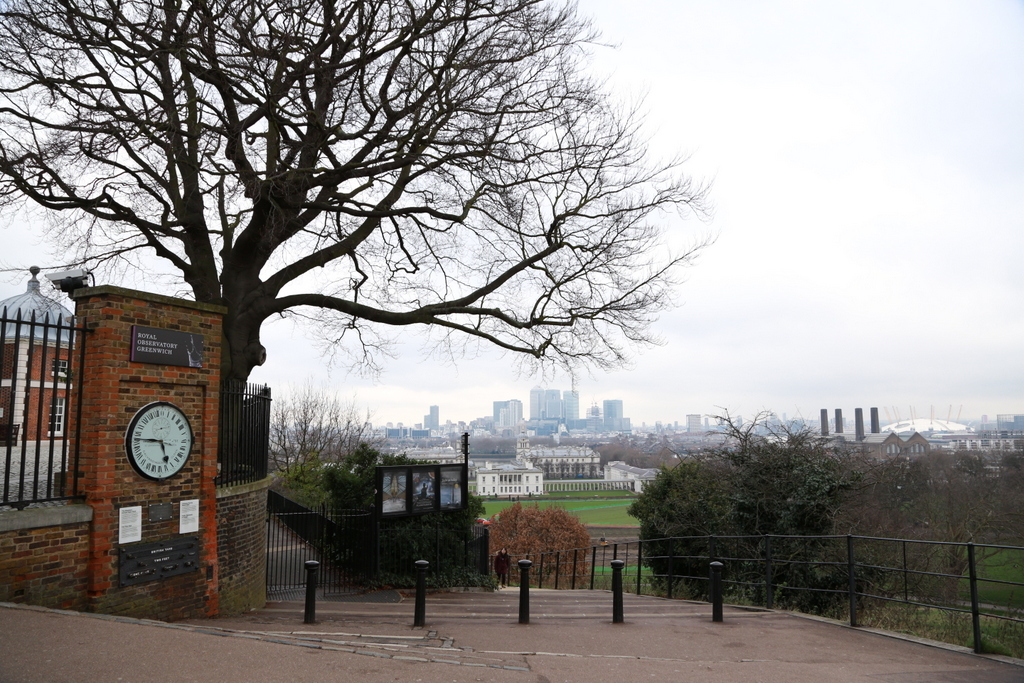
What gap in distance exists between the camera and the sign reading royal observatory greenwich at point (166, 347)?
717 centimetres

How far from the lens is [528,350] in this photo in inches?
551

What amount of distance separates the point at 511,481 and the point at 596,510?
106ft

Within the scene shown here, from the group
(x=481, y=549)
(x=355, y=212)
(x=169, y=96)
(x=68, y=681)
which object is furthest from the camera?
(x=481, y=549)

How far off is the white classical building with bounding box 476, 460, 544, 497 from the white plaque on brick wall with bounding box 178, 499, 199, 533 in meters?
131

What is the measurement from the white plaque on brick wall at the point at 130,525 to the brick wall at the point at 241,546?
1425 millimetres

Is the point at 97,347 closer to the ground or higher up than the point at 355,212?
closer to the ground

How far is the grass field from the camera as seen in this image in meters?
96.8

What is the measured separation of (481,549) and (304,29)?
10.8 metres

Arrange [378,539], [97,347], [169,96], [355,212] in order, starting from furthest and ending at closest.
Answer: [378,539] → [355,212] → [169,96] → [97,347]

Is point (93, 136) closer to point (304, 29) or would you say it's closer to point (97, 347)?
point (304, 29)

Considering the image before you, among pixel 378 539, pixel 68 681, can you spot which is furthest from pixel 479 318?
pixel 68 681

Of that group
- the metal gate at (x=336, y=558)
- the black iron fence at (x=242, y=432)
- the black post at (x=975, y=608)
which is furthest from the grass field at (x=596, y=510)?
the black post at (x=975, y=608)

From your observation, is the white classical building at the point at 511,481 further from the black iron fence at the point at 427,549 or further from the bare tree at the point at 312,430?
the black iron fence at the point at 427,549

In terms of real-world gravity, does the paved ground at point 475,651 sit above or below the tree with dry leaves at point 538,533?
above
